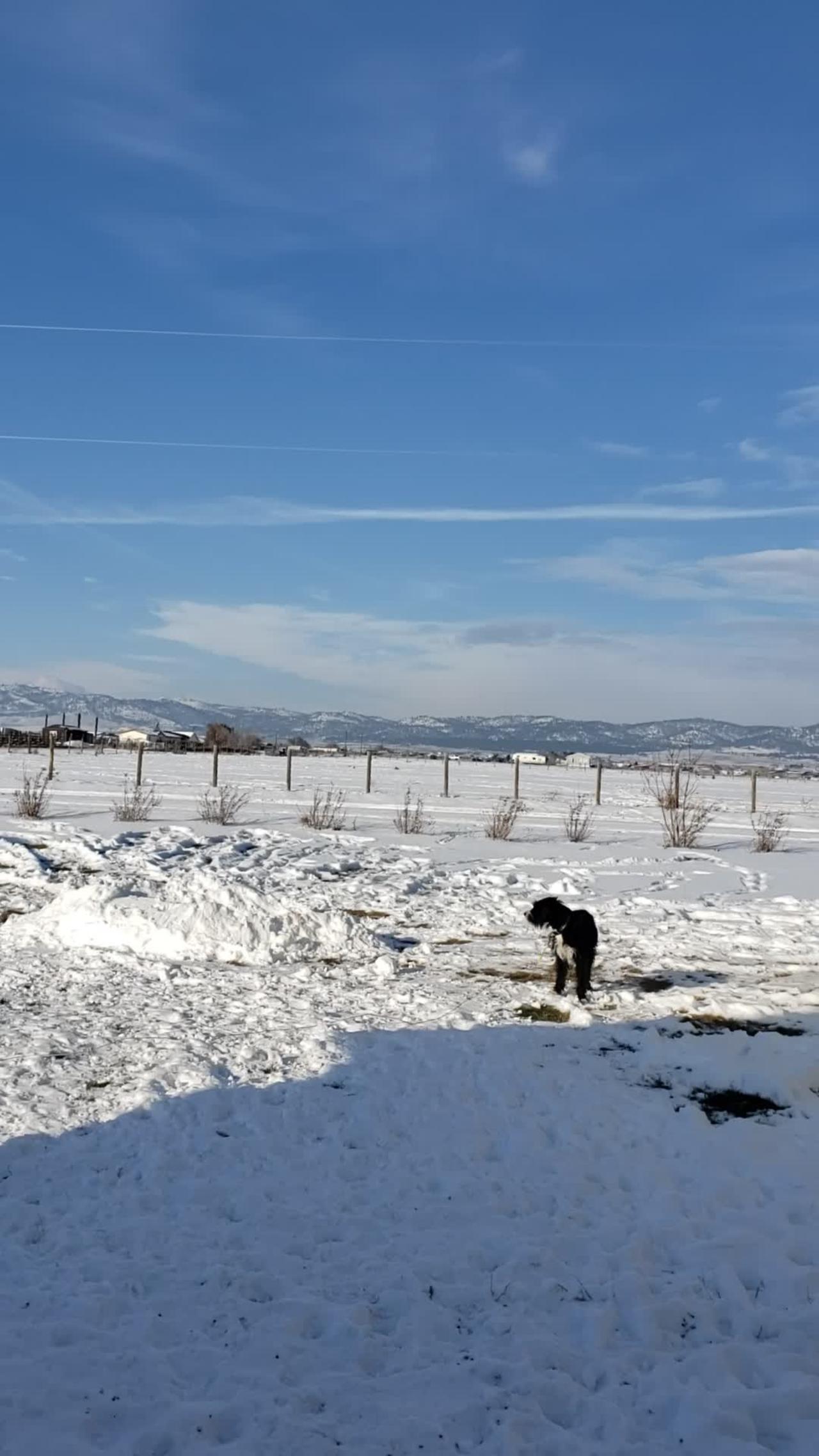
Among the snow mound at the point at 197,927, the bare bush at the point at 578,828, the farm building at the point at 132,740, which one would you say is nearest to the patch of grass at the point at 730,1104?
the snow mound at the point at 197,927

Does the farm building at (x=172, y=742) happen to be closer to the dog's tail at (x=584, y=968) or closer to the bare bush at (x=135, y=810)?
the bare bush at (x=135, y=810)

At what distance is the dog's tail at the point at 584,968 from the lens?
8.73 metres

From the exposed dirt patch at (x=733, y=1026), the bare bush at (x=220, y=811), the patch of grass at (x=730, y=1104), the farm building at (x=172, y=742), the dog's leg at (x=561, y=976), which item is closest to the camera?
the patch of grass at (x=730, y=1104)

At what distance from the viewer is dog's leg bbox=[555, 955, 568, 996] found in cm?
895

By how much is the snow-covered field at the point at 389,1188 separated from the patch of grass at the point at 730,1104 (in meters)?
0.06

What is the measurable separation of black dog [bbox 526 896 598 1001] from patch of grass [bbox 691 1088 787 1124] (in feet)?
7.10

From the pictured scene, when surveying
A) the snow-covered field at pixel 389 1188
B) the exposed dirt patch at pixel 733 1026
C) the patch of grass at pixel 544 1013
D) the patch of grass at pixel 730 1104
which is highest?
the exposed dirt patch at pixel 733 1026

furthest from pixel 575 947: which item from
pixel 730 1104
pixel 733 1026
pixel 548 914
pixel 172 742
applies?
pixel 172 742

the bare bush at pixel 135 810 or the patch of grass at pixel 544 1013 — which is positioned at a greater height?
the bare bush at pixel 135 810

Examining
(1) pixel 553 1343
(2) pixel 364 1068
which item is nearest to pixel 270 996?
(2) pixel 364 1068

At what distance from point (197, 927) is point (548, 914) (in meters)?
3.51

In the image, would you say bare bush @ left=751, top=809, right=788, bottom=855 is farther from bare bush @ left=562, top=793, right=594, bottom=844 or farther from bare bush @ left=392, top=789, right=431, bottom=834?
bare bush @ left=392, top=789, right=431, bottom=834

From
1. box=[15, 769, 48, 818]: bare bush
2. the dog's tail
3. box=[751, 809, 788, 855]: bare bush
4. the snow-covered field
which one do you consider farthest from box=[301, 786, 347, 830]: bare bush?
the dog's tail

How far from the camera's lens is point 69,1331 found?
3.88m
